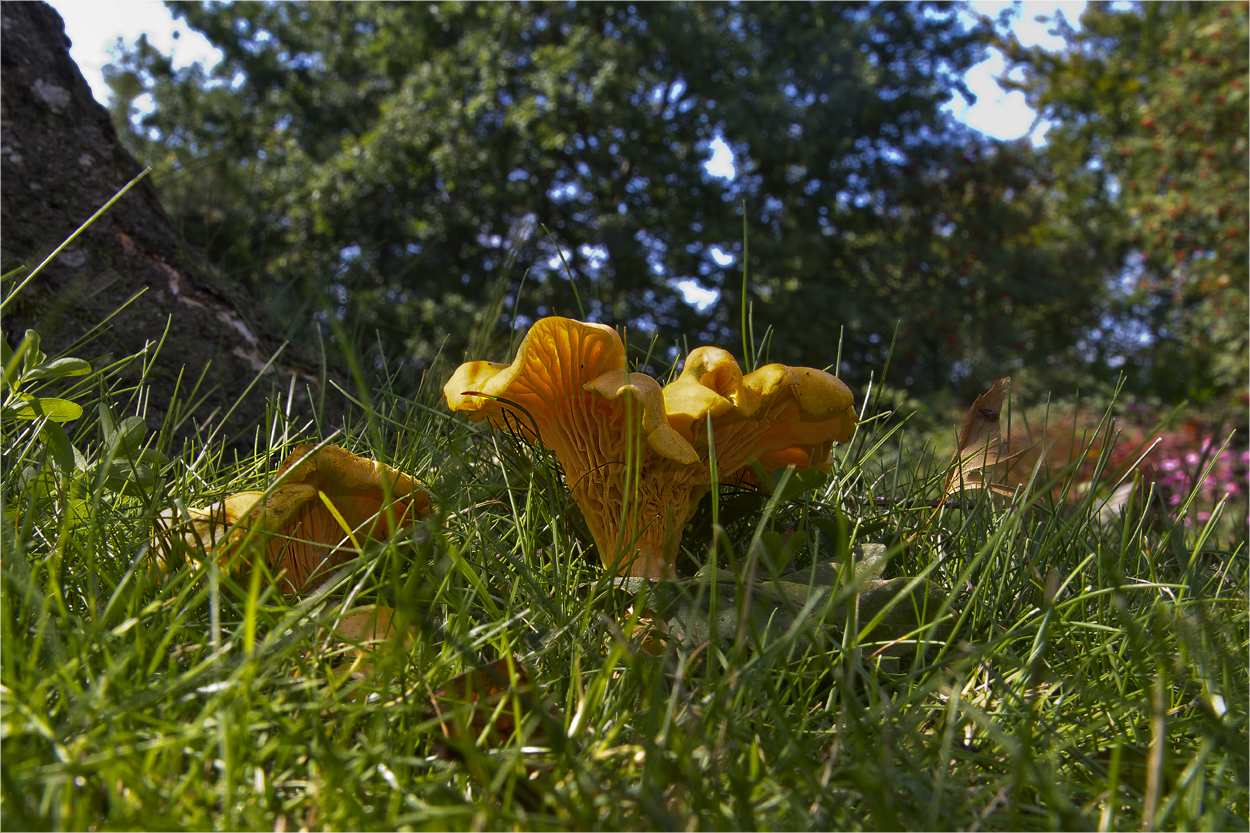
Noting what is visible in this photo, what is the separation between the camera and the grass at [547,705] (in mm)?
599

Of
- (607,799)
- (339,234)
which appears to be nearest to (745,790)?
(607,799)

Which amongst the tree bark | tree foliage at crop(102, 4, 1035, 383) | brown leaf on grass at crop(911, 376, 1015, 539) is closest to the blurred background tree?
tree foliage at crop(102, 4, 1035, 383)

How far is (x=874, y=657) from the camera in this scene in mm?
931

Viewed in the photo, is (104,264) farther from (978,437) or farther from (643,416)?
(978,437)

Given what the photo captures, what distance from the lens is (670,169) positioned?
12.0m

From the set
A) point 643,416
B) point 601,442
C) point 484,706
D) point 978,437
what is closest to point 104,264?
point 601,442

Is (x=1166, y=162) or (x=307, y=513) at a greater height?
(x=1166, y=162)

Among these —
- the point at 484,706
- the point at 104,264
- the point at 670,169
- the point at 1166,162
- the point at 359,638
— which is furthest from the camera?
the point at 1166,162

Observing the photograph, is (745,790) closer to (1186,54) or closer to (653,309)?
(653,309)

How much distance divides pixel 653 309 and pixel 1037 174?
9514 mm

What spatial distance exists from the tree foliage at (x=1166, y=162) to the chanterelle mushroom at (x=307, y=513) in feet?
49.5

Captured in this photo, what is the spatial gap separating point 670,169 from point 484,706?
12.1 metres

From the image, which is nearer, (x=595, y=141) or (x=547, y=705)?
(x=547, y=705)

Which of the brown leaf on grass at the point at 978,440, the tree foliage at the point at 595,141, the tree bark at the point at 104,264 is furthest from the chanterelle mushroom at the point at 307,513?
the tree foliage at the point at 595,141
